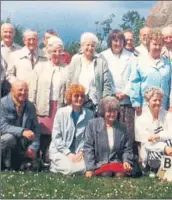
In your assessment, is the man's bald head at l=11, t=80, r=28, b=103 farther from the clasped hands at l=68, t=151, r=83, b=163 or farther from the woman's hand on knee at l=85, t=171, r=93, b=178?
the woman's hand on knee at l=85, t=171, r=93, b=178

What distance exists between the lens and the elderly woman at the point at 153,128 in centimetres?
770

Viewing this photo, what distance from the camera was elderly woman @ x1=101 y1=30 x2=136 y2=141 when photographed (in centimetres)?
779

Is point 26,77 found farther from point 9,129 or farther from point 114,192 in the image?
point 114,192

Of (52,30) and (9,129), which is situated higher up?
(52,30)

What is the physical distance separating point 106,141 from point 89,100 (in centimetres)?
52

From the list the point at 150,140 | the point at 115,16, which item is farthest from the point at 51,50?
the point at 150,140

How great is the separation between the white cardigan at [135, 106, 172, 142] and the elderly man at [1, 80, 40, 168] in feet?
3.85

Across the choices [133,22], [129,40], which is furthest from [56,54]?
[133,22]

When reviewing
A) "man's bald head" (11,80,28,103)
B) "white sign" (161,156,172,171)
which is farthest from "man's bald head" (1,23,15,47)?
"white sign" (161,156,172,171)

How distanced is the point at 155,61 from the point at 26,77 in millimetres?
1509

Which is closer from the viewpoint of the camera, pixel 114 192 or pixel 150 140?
pixel 114 192

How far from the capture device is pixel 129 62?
7793mm

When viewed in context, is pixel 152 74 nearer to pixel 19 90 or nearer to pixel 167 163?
pixel 167 163

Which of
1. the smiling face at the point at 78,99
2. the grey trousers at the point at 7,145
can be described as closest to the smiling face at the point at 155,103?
the smiling face at the point at 78,99
